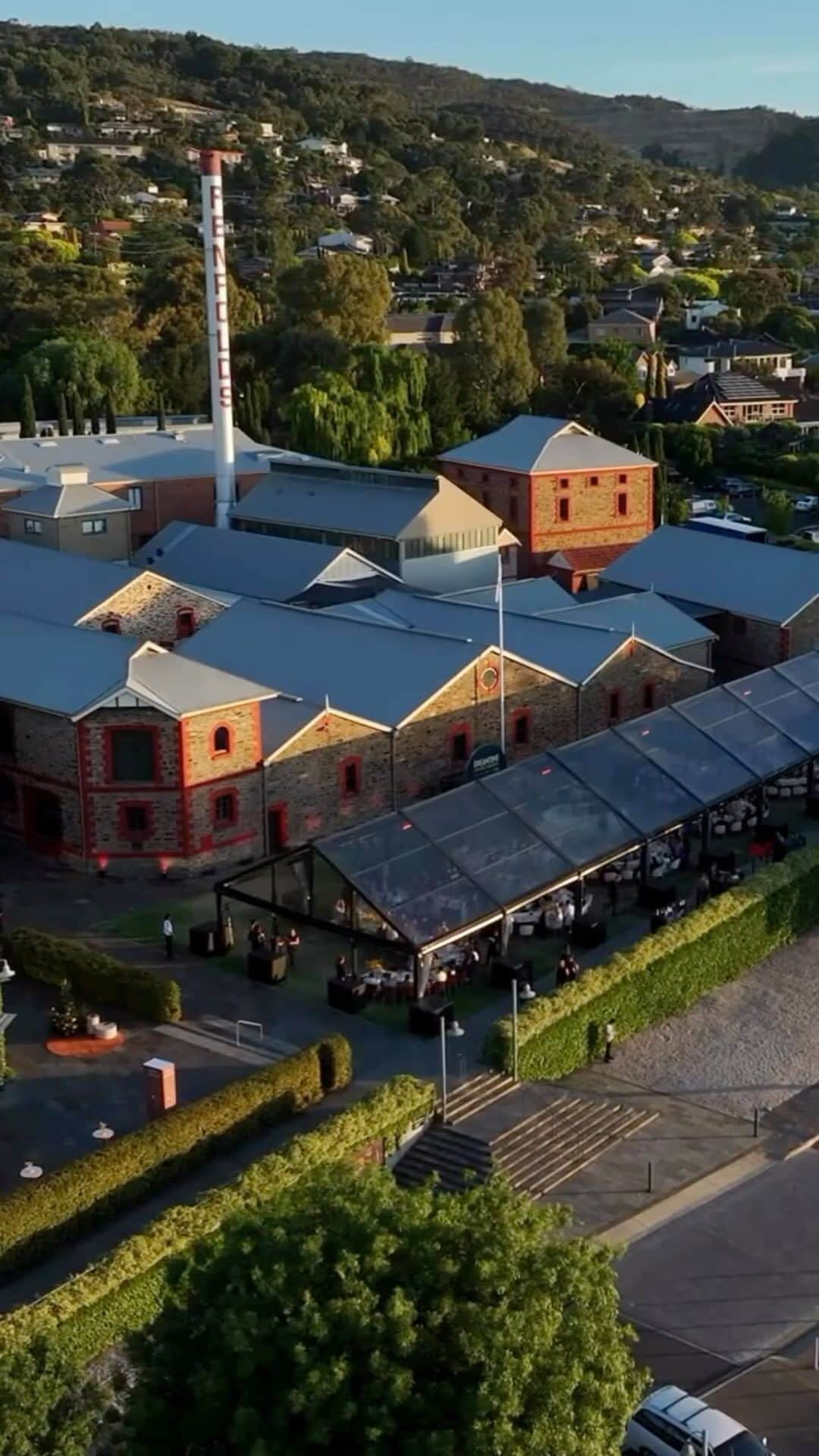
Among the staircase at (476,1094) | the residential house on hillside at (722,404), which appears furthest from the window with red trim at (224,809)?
the residential house on hillside at (722,404)

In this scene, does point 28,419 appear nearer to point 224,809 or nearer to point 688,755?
point 224,809

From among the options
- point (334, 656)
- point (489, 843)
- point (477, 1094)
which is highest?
point (334, 656)

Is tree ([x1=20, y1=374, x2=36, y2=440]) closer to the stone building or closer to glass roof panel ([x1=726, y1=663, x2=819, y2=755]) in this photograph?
the stone building

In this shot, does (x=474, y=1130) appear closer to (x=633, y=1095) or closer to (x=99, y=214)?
(x=633, y=1095)

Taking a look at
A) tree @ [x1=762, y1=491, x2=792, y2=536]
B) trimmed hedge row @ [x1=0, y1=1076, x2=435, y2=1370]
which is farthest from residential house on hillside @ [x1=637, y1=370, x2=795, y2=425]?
trimmed hedge row @ [x1=0, y1=1076, x2=435, y2=1370]

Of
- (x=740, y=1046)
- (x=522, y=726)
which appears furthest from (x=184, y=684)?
(x=740, y=1046)
